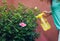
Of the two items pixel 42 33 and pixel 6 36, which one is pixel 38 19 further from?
pixel 6 36

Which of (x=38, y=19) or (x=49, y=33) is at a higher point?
(x=38, y=19)

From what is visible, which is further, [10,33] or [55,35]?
[55,35]

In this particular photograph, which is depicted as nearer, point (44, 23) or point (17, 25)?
point (17, 25)

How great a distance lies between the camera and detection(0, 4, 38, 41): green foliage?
5695 mm

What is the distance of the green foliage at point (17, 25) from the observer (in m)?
5.70

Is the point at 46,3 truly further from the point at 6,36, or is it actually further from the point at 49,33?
the point at 6,36

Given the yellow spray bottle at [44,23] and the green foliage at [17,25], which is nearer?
the green foliage at [17,25]

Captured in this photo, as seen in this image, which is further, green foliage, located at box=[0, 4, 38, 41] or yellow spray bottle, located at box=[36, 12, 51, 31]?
yellow spray bottle, located at box=[36, 12, 51, 31]

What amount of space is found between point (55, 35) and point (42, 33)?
0.27 metres

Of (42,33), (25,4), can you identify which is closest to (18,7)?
(25,4)

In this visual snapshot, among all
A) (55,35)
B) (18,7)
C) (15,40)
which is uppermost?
(18,7)

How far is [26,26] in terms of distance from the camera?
5.77m

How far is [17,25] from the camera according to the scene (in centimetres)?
575

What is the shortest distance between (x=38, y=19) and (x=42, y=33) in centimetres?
40
